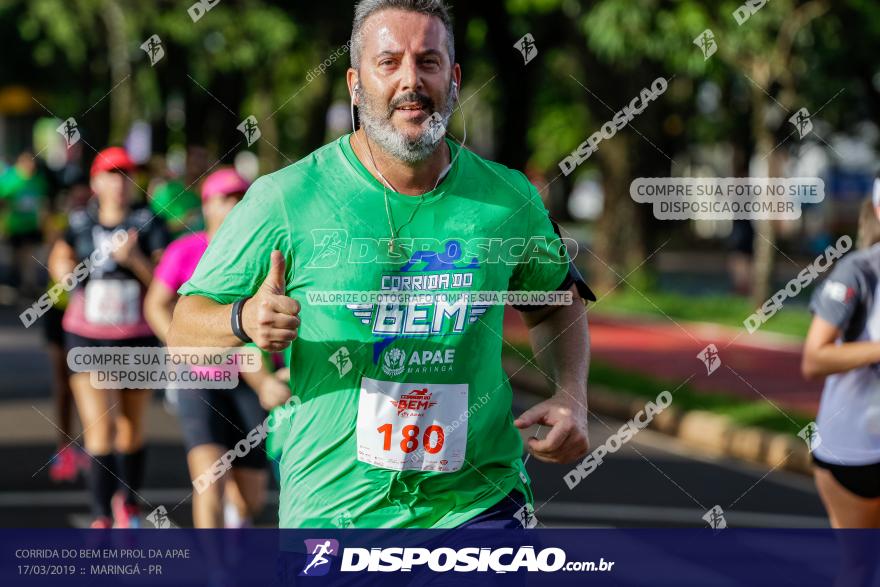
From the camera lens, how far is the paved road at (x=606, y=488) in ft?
29.2

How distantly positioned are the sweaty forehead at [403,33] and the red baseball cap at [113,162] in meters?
4.85

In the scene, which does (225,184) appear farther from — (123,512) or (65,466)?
(65,466)

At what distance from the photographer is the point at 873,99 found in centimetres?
3241

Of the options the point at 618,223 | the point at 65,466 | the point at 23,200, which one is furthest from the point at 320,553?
the point at 618,223

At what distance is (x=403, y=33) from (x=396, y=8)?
0.08 m

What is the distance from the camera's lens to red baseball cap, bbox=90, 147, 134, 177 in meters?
8.30

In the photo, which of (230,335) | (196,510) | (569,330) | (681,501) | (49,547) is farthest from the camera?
(681,501)

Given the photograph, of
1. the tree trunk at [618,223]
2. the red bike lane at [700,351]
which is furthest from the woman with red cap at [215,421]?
the tree trunk at [618,223]

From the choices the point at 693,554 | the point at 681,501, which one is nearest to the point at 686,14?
the point at 681,501

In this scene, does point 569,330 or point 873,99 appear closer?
point 569,330

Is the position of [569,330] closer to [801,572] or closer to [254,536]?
[254,536]

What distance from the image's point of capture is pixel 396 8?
3.68 meters

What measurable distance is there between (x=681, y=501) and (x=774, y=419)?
2705mm

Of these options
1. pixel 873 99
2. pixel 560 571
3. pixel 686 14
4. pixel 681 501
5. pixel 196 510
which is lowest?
pixel 560 571
